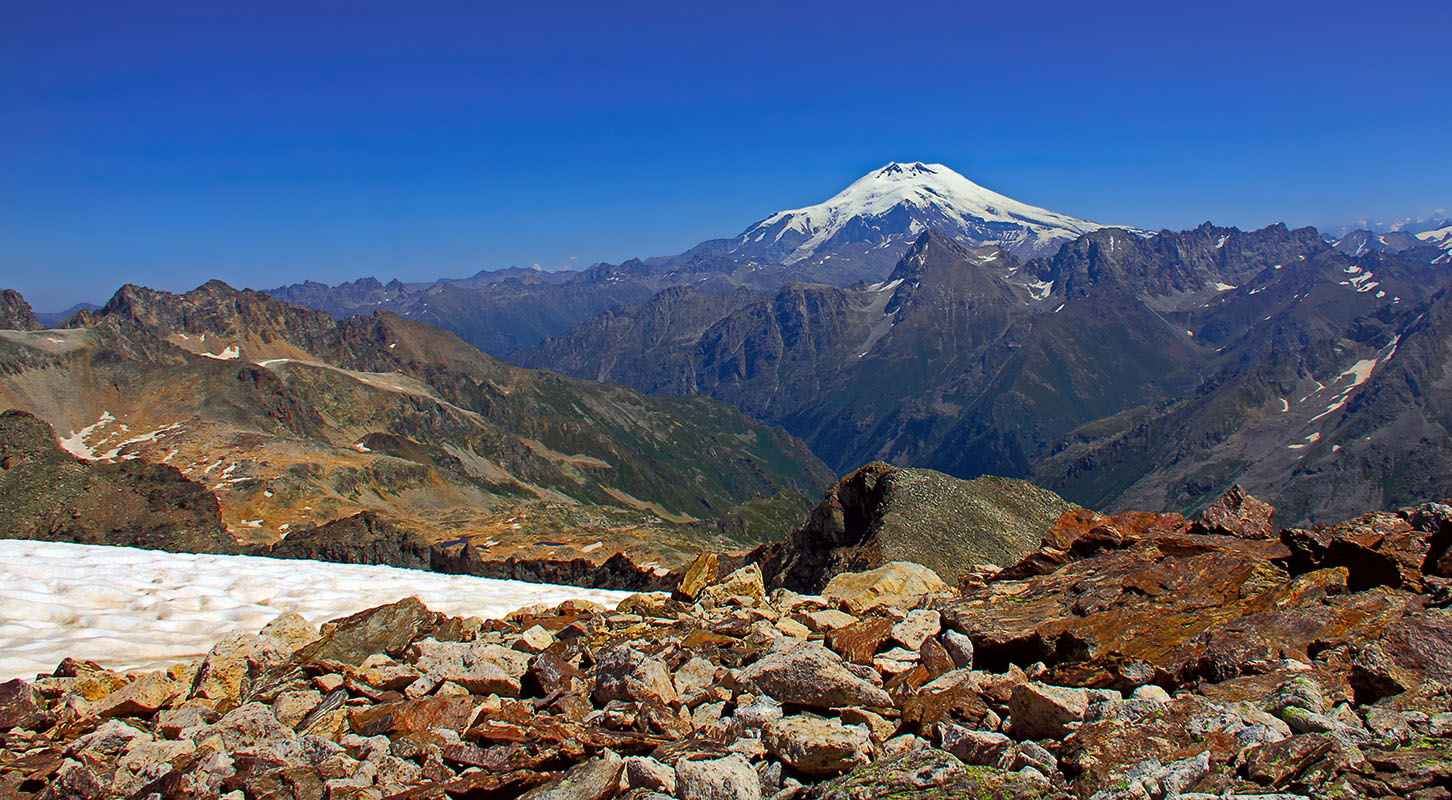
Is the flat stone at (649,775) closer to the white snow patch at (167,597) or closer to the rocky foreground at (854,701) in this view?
the rocky foreground at (854,701)

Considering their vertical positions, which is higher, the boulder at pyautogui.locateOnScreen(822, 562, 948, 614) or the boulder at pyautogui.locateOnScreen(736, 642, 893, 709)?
the boulder at pyautogui.locateOnScreen(736, 642, 893, 709)

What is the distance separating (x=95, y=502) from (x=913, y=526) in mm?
94726

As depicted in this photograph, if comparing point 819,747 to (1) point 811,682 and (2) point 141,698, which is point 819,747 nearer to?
(1) point 811,682

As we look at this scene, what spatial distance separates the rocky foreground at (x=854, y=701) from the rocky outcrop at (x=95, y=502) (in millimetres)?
75283

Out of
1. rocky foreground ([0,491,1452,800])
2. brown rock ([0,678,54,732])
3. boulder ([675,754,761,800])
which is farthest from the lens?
brown rock ([0,678,54,732])

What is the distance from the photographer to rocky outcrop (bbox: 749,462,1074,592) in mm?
31266

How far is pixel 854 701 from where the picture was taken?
11125 millimetres

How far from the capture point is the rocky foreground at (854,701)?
8578 mm

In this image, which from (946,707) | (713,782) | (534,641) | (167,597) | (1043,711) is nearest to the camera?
(713,782)

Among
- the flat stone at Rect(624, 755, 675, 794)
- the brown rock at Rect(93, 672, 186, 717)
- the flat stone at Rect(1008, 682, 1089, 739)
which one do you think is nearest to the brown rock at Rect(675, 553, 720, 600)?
the brown rock at Rect(93, 672, 186, 717)

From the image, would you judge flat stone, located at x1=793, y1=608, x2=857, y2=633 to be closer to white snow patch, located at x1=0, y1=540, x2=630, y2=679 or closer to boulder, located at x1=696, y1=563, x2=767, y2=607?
boulder, located at x1=696, y1=563, x2=767, y2=607

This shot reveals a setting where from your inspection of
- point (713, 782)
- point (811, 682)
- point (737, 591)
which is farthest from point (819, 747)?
point (737, 591)

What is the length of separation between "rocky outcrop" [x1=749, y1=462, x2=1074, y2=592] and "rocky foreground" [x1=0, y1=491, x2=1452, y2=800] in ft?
47.8

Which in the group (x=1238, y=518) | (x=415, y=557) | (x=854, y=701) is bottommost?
(x=415, y=557)
